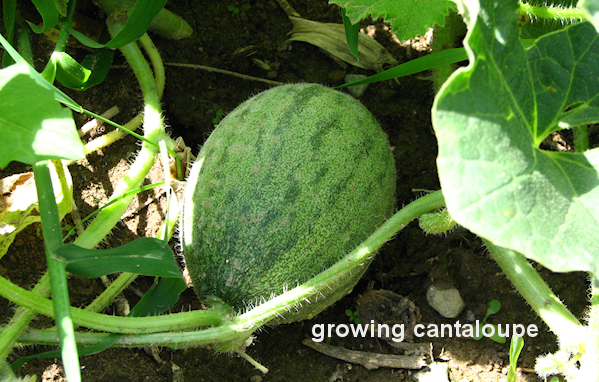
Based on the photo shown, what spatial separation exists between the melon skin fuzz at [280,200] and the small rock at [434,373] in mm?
508

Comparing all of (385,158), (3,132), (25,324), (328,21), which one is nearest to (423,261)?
(385,158)

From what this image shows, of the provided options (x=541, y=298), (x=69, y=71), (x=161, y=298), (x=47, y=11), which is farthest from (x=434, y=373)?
(x=47, y=11)

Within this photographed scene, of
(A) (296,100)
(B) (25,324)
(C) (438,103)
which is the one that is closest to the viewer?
(C) (438,103)

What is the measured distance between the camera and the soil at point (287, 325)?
2039 millimetres

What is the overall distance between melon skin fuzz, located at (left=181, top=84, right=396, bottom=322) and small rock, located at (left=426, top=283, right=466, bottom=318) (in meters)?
0.43

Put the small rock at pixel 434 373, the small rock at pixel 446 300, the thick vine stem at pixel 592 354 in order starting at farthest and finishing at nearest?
the small rock at pixel 446 300, the small rock at pixel 434 373, the thick vine stem at pixel 592 354

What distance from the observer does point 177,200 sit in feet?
7.18

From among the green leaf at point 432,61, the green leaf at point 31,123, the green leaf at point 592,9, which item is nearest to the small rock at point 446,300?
the green leaf at point 432,61

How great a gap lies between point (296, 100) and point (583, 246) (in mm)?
1071

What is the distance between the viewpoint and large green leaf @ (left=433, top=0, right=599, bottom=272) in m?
1.06

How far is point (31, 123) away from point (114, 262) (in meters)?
0.49

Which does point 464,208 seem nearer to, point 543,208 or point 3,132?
point 543,208

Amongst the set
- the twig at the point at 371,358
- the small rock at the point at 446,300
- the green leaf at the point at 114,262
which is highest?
the green leaf at the point at 114,262

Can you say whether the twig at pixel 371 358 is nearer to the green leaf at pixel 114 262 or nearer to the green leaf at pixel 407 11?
the green leaf at pixel 114 262
